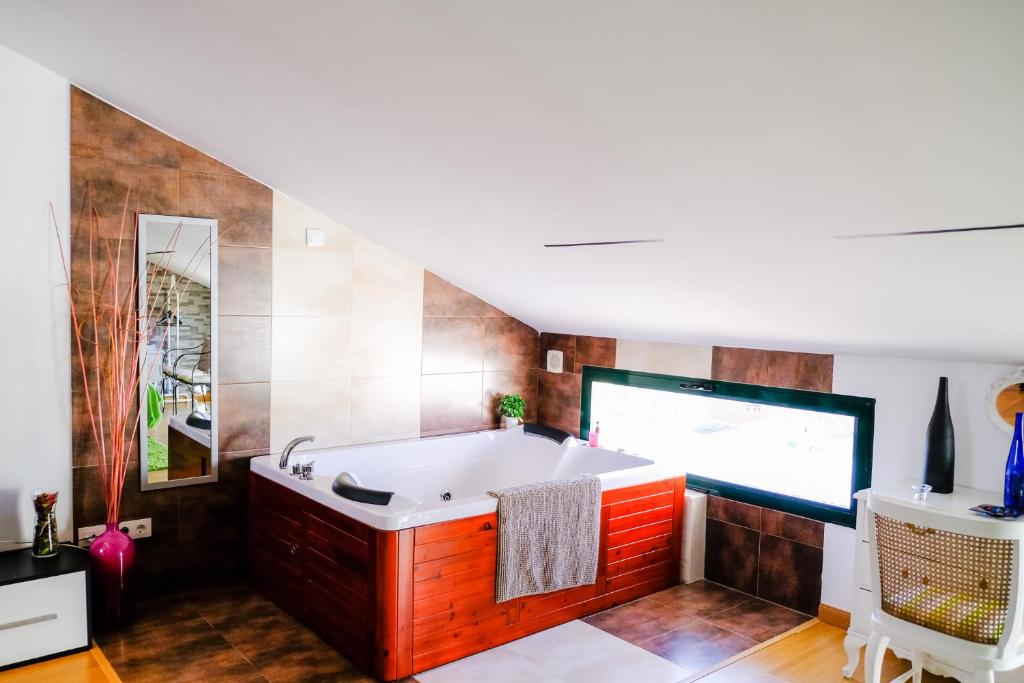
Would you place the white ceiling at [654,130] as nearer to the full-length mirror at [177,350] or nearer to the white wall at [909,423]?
the white wall at [909,423]

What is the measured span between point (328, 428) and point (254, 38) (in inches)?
90.0

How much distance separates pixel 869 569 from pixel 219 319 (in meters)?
3.15

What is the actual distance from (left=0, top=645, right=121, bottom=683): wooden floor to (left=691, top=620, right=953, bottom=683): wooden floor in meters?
2.30

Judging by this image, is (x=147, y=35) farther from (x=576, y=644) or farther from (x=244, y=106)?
(x=576, y=644)

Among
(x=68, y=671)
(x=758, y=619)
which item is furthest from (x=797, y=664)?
(x=68, y=671)

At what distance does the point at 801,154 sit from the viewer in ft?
6.28

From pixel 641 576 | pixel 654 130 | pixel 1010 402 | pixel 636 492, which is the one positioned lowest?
pixel 641 576

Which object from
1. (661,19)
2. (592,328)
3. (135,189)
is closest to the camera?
(661,19)

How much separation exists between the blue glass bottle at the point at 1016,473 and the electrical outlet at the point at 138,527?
3630 millimetres

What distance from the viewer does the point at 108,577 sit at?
3195 millimetres

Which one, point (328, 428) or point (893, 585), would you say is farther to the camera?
Result: point (328, 428)

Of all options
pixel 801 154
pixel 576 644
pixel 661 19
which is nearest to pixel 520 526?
pixel 576 644

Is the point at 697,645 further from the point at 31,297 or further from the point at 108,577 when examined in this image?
the point at 31,297

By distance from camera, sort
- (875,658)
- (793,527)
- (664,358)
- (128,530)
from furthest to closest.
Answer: (664,358), (793,527), (128,530), (875,658)
